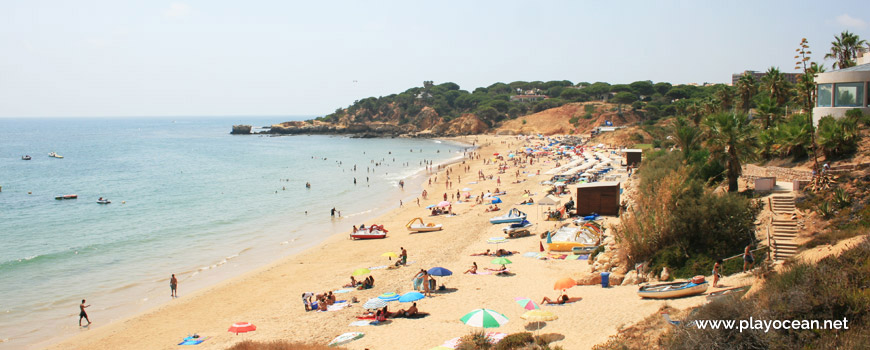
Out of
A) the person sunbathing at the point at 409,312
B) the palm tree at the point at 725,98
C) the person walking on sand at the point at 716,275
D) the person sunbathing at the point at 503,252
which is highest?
the palm tree at the point at 725,98

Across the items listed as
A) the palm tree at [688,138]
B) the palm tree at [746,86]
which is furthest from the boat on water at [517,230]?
the palm tree at [746,86]

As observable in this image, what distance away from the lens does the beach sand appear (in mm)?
12070

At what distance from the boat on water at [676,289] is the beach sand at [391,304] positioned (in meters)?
0.29

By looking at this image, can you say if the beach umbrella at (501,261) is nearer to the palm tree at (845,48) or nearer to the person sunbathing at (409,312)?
the person sunbathing at (409,312)

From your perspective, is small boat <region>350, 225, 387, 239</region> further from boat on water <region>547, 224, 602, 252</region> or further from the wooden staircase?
the wooden staircase

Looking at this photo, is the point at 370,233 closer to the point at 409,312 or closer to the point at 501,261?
the point at 501,261

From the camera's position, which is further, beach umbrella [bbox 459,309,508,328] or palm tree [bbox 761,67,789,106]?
palm tree [bbox 761,67,789,106]

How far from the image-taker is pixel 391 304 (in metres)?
15.4

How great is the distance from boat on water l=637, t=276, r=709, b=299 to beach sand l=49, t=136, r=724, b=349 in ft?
0.95

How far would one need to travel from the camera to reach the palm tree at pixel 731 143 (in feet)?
56.2

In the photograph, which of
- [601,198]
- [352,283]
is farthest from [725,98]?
[352,283]

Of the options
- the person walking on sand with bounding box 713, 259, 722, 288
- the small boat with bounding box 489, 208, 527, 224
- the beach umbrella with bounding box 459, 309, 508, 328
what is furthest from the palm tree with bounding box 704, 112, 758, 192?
the beach umbrella with bounding box 459, 309, 508, 328

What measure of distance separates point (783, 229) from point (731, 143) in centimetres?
441

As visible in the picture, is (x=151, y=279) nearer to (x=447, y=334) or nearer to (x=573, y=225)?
(x=447, y=334)
